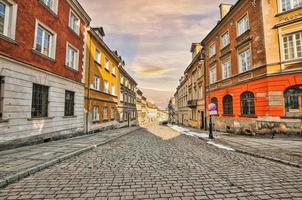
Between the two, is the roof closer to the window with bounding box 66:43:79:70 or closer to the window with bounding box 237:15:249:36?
the window with bounding box 237:15:249:36

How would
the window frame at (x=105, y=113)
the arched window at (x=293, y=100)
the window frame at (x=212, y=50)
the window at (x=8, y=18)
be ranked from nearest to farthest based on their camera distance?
the window at (x=8, y=18), the arched window at (x=293, y=100), the window frame at (x=105, y=113), the window frame at (x=212, y=50)

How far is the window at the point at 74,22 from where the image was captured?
14.0 meters

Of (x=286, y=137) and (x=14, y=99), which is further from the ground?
(x=14, y=99)

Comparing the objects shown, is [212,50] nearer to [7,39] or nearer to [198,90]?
[198,90]

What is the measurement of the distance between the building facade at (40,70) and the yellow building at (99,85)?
3.76ft

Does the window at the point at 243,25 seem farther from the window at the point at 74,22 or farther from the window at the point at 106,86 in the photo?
the window at the point at 106,86

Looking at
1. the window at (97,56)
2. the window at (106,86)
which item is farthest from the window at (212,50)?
the window at (106,86)

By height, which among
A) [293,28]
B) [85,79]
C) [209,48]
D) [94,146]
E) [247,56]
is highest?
[209,48]

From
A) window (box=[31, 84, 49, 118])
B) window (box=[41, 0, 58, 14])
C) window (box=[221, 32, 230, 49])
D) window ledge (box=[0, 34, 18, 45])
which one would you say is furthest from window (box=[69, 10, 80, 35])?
window (box=[221, 32, 230, 49])

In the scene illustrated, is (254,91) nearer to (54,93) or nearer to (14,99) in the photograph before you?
(54,93)

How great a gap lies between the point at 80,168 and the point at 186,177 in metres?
3.30

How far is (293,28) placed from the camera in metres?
→ 12.2

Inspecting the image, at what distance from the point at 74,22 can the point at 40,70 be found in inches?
252

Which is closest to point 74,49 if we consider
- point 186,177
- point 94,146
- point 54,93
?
point 54,93
